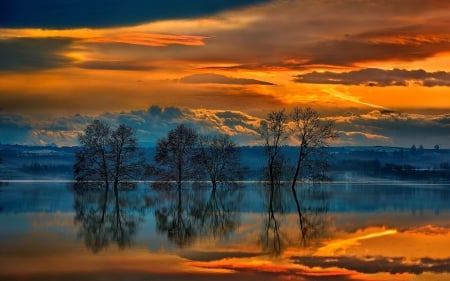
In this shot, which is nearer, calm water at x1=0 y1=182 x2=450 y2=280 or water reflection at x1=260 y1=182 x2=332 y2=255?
calm water at x1=0 y1=182 x2=450 y2=280

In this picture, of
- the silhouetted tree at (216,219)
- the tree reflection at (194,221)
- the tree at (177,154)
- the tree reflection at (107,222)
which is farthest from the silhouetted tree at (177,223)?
the tree at (177,154)

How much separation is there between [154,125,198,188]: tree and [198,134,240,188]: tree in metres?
1.12

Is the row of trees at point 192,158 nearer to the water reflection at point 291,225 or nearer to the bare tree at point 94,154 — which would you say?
the bare tree at point 94,154

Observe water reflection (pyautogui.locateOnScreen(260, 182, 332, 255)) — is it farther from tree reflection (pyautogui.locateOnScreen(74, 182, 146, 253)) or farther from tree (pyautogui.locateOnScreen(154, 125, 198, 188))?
tree (pyautogui.locateOnScreen(154, 125, 198, 188))

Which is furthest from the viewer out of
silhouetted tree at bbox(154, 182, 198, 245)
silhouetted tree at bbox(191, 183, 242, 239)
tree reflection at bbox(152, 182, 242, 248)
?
silhouetted tree at bbox(191, 183, 242, 239)

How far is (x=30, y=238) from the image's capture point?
2562 cm

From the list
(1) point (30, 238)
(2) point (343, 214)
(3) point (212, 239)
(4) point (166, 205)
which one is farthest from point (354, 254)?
(4) point (166, 205)

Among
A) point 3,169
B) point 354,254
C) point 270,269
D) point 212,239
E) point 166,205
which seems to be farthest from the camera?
point 3,169

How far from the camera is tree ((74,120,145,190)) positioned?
73375 mm

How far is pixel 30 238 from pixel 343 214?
16.0 meters

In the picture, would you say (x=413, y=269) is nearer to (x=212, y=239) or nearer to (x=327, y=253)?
(x=327, y=253)

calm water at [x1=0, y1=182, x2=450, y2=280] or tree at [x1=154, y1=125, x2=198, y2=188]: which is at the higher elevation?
tree at [x1=154, y1=125, x2=198, y2=188]

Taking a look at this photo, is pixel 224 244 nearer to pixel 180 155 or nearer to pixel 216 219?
pixel 216 219

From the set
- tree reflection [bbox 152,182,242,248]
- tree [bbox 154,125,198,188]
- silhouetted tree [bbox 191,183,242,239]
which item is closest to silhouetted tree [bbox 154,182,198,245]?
tree reflection [bbox 152,182,242,248]
